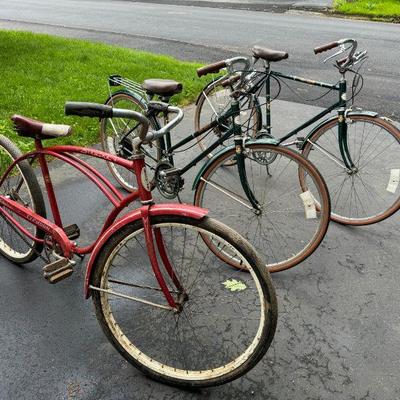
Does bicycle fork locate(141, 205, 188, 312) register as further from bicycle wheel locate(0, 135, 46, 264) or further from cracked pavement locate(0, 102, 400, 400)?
bicycle wheel locate(0, 135, 46, 264)

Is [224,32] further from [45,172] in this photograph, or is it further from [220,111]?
[45,172]

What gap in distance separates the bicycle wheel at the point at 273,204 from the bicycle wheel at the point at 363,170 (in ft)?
1.03

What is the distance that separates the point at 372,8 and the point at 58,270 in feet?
52.4

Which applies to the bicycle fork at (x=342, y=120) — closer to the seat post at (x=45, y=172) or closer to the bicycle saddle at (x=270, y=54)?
the bicycle saddle at (x=270, y=54)

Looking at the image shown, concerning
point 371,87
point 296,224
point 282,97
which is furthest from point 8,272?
point 371,87

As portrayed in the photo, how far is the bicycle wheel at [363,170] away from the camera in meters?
3.79

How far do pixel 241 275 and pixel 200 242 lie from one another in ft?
1.81

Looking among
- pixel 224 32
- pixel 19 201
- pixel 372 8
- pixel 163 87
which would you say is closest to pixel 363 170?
pixel 163 87

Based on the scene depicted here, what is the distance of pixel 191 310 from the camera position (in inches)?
120

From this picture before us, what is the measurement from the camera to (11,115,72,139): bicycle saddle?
2634 millimetres

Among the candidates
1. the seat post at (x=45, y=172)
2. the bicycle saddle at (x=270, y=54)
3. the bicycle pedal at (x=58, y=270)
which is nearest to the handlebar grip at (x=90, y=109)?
the seat post at (x=45, y=172)

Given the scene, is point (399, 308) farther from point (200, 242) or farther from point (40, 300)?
point (40, 300)

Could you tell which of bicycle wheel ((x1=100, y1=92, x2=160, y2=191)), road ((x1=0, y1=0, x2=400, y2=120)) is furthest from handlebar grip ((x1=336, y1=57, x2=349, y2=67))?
road ((x1=0, y1=0, x2=400, y2=120))

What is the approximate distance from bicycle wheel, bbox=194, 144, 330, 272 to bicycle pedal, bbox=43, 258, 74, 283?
0.99 meters
